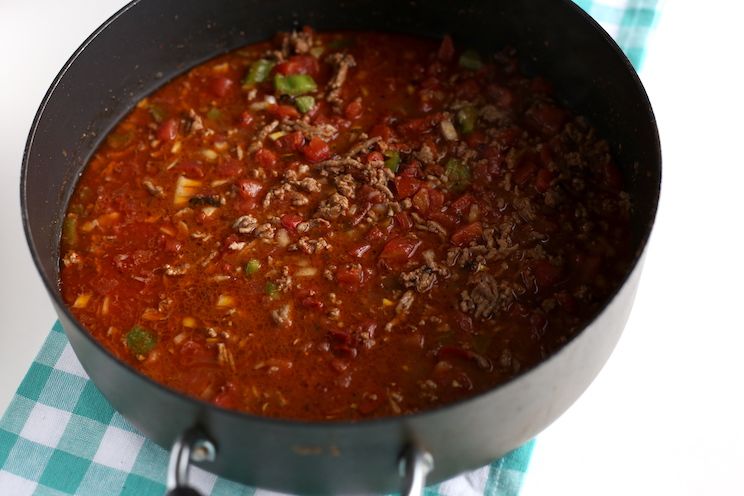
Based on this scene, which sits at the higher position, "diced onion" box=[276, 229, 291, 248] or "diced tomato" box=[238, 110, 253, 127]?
"diced tomato" box=[238, 110, 253, 127]

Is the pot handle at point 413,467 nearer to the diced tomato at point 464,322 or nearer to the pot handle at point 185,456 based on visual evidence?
the pot handle at point 185,456

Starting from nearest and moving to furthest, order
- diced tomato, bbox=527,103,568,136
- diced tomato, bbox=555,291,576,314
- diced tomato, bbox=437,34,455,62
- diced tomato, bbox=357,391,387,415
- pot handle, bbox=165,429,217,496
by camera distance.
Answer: pot handle, bbox=165,429,217,496, diced tomato, bbox=357,391,387,415, diced tomato, bbox=555,291,576,314, diced tomato, bbox=527,103,568,136, diced tomato, bbox=437,34,455,62

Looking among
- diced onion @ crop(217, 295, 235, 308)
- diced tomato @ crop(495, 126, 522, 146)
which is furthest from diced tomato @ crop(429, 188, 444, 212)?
diced onion @ crop(217, 295, 235, 308)

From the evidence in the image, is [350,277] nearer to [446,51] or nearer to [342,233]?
[342,233]

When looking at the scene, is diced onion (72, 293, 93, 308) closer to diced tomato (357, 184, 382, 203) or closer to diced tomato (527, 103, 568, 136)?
diced tomato (357, 184, 382, 203)

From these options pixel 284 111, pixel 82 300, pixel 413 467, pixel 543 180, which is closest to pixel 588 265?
pixel 543 180

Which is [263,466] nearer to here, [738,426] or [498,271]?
[498,271]

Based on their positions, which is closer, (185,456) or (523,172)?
(185,456)
